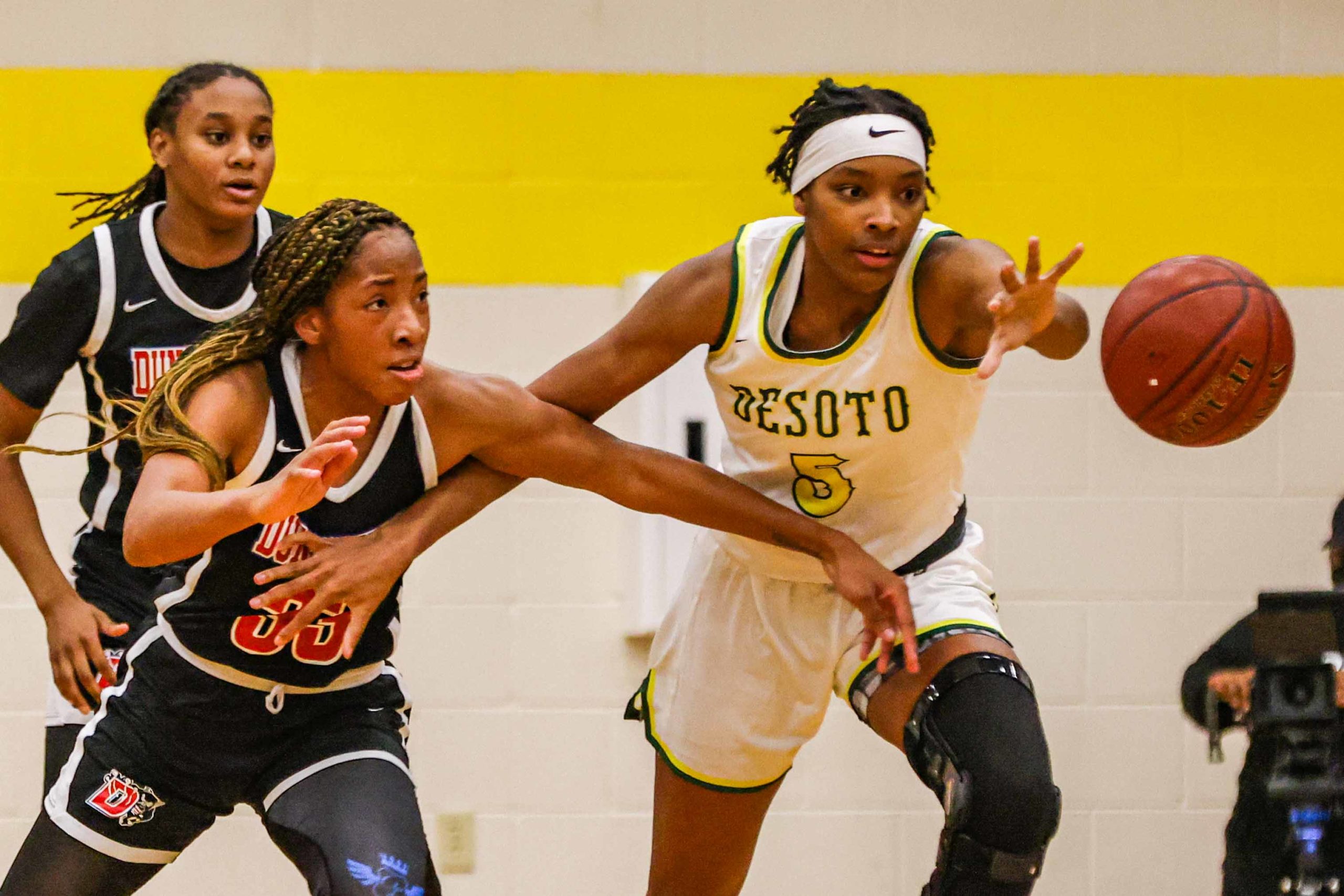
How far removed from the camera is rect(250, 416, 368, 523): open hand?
7.56 feet

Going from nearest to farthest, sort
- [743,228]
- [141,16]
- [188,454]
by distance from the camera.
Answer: [188,454], [743,228], [141,16]

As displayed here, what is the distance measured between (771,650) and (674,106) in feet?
5.57

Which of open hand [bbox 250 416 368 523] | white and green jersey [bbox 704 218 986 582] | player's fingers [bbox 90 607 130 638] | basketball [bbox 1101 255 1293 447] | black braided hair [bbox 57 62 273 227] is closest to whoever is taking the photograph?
open hand [bbox 250 416 368 523]

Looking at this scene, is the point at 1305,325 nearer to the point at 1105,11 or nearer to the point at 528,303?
the point at 1105,11

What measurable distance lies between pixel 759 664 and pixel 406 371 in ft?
3.42

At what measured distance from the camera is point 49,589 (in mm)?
3174

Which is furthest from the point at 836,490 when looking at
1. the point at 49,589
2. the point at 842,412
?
the point at 49,589

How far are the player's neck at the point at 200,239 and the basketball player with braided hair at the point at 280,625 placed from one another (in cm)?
58

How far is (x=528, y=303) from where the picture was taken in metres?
4.36

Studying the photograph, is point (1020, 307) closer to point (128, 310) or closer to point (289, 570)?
point (289, 570)

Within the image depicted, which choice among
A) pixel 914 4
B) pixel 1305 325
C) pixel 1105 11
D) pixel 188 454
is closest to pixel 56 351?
pixel 188 454

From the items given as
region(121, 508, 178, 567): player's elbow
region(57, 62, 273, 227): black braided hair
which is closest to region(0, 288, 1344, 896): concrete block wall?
region(57, 62, 273, 227): black braided hair

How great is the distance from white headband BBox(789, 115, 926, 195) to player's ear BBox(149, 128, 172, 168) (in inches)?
51.1

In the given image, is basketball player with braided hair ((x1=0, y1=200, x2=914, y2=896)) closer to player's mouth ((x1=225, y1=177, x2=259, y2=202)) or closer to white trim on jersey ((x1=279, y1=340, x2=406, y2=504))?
white trim on jersey ((x1=279, y1=340, x2=406, y2=504))
